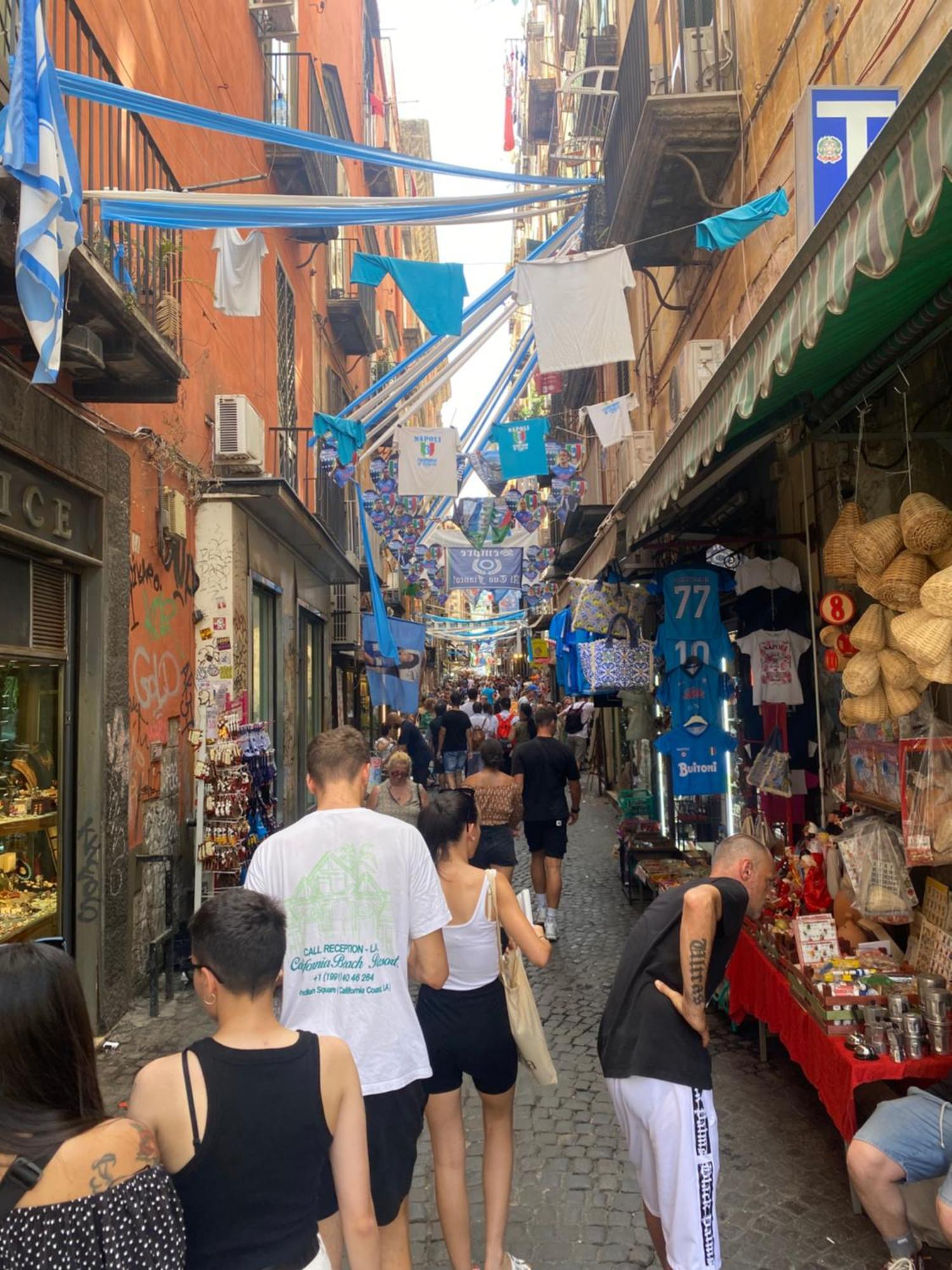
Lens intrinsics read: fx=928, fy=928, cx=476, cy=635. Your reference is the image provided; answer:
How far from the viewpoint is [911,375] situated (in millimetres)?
4938

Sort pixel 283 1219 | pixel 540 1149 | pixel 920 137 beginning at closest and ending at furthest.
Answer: pixel 283 1219
pixel 920 137
pixel 540 1149

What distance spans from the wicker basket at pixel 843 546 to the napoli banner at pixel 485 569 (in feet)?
43.0

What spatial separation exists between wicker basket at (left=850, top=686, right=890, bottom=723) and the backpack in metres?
11.9

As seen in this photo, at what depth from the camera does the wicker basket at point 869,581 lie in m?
4.23

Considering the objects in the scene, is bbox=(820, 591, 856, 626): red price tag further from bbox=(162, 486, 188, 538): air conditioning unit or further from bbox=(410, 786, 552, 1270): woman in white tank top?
bbox=(162, 486, 188, 538): air conditioning unit

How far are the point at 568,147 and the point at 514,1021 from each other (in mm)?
18319

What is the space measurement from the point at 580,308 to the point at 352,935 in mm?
6355

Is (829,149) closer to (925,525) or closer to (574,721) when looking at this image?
(925,525)

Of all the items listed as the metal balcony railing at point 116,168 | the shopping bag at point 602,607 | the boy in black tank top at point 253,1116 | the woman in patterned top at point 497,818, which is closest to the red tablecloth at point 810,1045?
the woman in patterned top at point 497,818

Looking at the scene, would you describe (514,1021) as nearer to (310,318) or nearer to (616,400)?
(616,400)

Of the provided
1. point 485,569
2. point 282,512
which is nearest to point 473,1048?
point 282,512

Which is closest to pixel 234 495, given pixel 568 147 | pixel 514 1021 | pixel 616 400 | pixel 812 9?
pixel 616 400

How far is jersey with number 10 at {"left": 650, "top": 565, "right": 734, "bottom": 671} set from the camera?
302 inches

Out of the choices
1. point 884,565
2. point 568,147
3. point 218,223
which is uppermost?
point 568,147
